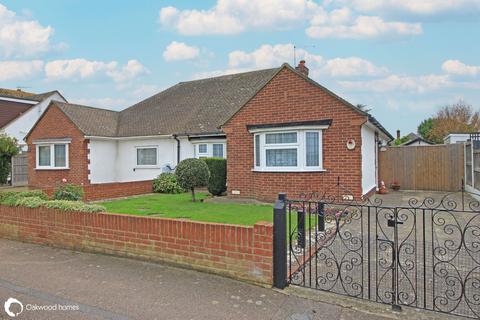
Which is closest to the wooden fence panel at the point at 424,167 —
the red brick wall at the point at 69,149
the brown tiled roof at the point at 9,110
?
the red brick wall at the point at 69,149

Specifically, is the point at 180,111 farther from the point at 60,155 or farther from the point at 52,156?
the point at 52,156

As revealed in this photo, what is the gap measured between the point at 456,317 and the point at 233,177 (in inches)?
378

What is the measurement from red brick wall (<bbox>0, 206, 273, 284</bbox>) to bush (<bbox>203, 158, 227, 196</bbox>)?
7252 mm

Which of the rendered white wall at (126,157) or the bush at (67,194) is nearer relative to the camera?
the bush at (67,194)

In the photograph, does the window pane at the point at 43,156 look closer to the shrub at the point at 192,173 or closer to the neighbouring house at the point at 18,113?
the neighbouring house at the point at 18,113

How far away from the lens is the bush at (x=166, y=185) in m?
15.2

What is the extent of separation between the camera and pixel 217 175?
44.8 ft

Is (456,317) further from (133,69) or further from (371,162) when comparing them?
(133,69)

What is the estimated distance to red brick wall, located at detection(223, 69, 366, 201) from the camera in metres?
10.9

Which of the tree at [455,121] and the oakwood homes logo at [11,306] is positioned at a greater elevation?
the tree at [455,121]

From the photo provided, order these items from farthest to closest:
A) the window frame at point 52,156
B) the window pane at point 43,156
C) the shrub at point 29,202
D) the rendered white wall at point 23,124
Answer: the rendered white wall at point 23,124, the window pane at point 43,156, the window frame at point 52,156, the shrub at point 29,202

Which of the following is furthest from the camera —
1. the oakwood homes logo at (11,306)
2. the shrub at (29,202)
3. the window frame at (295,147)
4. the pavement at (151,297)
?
the window frame at (295,147)

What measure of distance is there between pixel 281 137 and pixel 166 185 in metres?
6.08

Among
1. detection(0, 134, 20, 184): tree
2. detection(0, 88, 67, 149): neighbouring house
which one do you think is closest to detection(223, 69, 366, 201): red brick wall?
detection(0, 134, 20, 184): tree
